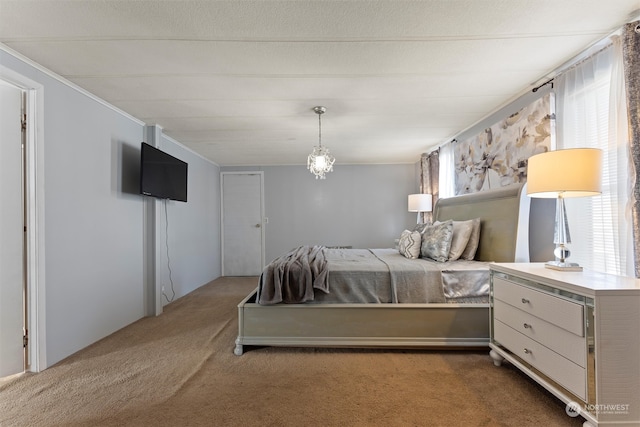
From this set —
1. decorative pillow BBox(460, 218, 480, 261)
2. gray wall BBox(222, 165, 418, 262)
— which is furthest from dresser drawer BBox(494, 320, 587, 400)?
gray wall BBox(222, 165, 418, 262)

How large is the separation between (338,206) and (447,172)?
211cm

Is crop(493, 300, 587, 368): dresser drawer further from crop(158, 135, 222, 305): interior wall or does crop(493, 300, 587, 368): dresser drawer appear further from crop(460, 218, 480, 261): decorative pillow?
crop(158, 135, 222, 305): interior wall

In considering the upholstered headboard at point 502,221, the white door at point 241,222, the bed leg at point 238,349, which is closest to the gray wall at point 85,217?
the bed leg at point 238,349

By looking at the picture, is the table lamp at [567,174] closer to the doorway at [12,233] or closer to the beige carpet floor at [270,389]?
the beige carpet floor at [270,389]

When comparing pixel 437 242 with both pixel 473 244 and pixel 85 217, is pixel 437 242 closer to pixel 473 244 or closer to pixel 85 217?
pixel 473 244

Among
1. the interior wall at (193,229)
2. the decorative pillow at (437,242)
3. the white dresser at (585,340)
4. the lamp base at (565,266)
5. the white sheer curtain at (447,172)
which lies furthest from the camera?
the white sheer curtain at (447,172)

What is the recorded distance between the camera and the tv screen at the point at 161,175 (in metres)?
2.79

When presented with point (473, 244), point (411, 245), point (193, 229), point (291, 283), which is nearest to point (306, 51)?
point (291, 283)

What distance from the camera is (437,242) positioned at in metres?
2.55

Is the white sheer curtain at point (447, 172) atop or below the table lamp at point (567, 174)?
atop

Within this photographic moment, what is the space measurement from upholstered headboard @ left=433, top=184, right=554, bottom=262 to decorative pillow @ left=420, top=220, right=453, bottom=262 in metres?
0.34

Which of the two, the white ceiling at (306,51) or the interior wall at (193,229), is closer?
the white ceiling at (306,51)

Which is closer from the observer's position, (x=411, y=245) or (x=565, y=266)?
(x=565, y=266)

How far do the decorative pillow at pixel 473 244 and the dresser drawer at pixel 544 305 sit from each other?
72 cm
